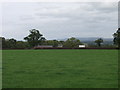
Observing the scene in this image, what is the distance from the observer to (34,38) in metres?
84.7

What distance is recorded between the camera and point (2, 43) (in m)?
68.8

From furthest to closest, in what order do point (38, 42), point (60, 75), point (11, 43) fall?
point (38, 42), point (11, 43), point (60, 75)

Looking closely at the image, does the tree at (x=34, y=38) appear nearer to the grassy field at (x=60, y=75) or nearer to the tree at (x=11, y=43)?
the tree at (x=11, y=43)

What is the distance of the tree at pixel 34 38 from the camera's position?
271ft

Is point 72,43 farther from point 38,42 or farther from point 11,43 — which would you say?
point 11,43

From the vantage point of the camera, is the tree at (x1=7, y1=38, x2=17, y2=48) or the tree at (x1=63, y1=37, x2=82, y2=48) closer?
the tree at (x1=7, y1=38, x2=17, y2=48)

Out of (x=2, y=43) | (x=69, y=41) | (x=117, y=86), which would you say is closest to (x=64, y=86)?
(x=117, y=86)

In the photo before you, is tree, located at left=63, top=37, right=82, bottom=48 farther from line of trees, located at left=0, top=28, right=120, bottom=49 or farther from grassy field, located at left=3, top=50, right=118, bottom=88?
grassy field, located at left=3, top=50, right=118, bottom=88

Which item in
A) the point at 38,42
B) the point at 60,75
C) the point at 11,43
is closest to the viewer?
the point at 60,75

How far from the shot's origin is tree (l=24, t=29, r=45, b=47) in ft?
271

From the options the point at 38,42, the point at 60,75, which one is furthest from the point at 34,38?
the point at 60,75

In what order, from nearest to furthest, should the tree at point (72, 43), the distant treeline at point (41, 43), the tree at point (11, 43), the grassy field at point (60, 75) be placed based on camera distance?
the grassy field at point (60, 75) → the distant treeline at point (41, 43) → the tree at point (11, 43) → the tree at point (72, 43)

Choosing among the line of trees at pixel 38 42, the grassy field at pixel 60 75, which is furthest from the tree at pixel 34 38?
the grassy field at pixel 60 75

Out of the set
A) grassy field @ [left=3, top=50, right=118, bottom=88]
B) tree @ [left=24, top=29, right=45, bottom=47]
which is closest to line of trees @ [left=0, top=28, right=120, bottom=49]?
tree @ [left=24, top=29, right=45, bottom=47]
